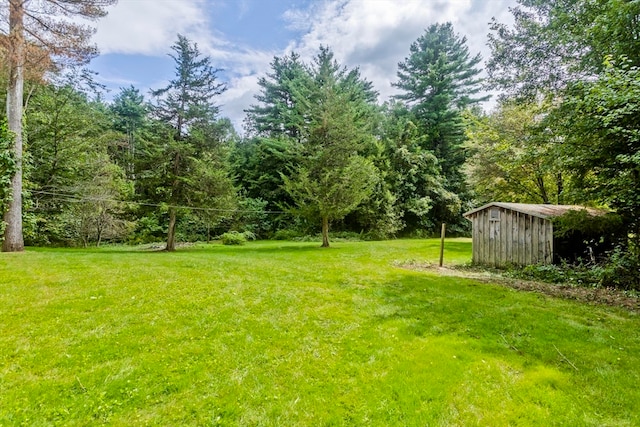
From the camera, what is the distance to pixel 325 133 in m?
13.4

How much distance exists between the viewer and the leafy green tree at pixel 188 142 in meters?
12.1

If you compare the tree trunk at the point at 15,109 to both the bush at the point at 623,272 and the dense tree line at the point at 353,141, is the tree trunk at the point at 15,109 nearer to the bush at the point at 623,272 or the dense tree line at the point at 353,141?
the dense tree line at the point at 353,141

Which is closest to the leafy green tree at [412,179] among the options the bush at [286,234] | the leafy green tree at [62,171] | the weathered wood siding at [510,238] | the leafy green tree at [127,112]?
the bush at [286,234]

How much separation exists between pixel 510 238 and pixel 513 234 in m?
0.14

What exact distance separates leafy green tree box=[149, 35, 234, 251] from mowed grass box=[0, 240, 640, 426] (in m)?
6.97

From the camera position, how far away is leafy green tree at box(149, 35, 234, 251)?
1207 centimetres

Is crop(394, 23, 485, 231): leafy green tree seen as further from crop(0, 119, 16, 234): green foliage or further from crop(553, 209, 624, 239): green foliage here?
crop(0, 119, 16, 234): green foliage

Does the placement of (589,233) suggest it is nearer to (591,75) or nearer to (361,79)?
(591,75)

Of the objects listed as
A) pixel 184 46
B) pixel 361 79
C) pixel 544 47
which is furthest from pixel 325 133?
pixel 361 79

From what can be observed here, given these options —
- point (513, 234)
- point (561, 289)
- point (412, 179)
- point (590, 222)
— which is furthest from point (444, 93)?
point (561, 289)

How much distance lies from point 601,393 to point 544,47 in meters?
10.3

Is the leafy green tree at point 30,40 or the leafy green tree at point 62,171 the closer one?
the leafy green tree at point 30,40

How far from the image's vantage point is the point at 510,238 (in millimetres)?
8812

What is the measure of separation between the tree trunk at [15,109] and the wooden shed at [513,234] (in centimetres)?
1313
